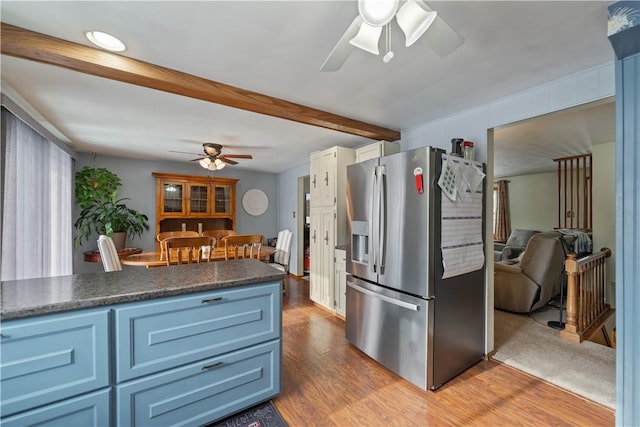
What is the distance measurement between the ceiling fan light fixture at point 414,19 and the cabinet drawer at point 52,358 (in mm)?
1895

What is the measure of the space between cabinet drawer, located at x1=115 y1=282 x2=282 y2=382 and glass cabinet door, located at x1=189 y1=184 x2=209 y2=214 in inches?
156

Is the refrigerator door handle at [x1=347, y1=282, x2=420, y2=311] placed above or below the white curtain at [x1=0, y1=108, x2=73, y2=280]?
below

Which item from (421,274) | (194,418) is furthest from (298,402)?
(421,274)

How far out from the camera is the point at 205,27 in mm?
1435

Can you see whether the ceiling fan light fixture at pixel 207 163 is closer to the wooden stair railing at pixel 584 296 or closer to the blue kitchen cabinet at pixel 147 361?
the blue kitchen cabinet at pixel 147 361

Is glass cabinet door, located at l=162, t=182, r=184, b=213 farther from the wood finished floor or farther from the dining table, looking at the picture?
the wood finished floor

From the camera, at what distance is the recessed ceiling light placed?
1.50 meters

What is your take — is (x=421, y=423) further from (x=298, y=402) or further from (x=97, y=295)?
(x=97, y=295)

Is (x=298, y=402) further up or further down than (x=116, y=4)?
further down

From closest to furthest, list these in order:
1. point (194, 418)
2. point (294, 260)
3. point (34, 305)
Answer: point (34, 305)
point (194, 418)
point (294, 260)

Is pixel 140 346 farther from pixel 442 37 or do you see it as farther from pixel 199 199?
pixel 199 199

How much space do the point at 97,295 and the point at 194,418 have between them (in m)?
0.89

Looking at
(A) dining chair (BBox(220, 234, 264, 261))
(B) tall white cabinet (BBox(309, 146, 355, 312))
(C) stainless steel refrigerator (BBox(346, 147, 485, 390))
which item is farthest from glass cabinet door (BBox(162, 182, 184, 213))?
(C) stainless steel refrigerator (BBox(346, 147, 485, 390))

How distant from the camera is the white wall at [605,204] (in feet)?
11.6
